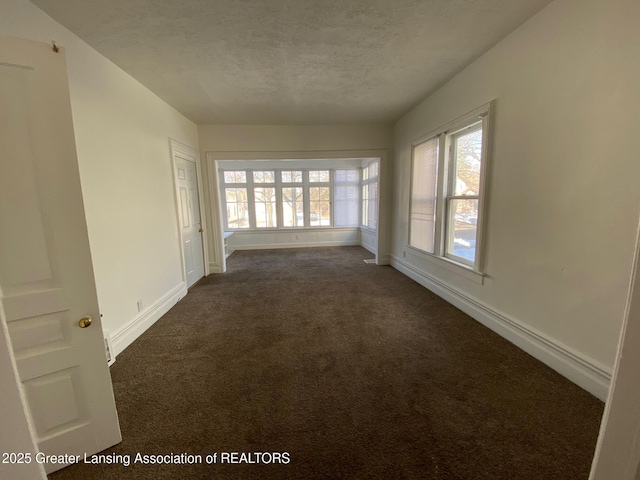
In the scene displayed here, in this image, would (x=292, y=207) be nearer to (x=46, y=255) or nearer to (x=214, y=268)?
(x=214, y=268)

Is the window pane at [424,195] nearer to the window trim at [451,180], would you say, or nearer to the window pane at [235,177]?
the window trim at [451,180]

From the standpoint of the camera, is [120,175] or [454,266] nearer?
[120,175]

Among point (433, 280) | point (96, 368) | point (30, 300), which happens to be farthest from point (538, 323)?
point (30, 300)

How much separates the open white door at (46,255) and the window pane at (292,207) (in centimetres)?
633

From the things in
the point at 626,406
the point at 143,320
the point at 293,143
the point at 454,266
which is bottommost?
the point at 143,320

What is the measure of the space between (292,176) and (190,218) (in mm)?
3757

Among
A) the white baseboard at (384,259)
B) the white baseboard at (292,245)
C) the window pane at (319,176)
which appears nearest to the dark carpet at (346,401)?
the white baseboard at (384,259)

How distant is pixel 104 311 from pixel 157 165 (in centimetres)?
186

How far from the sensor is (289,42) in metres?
2.27

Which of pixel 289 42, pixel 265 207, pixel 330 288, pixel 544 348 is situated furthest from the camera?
pixel 265 207

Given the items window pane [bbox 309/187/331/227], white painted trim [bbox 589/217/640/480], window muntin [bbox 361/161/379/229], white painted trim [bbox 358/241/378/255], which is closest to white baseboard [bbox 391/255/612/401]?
white painted trim [bbox 589/217/640/480]

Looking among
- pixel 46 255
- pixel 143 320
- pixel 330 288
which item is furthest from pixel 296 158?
pixel 46 255

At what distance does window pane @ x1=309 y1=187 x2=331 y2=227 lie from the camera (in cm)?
757

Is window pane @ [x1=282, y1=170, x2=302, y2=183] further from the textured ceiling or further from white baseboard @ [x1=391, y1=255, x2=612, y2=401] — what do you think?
white baseboard @ [x1=391, y1=255, x2=612, y2=401]
